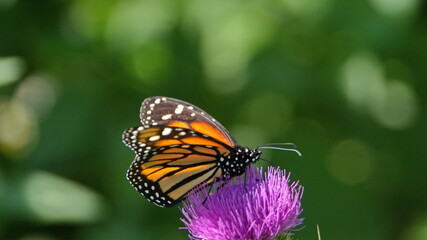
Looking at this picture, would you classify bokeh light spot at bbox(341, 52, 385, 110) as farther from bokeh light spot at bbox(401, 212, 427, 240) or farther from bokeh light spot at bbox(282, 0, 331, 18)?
bokeh light spot at bbox(401, 212, 427, 240)

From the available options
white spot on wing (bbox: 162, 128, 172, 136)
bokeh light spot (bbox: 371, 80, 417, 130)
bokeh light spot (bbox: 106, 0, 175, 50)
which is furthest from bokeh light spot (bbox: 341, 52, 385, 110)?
white spot on wing (bbox: 162, 128, 172, 136)

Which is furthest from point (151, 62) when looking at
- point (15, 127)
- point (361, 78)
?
point (361, 78)

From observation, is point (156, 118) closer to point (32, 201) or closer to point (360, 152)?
point (32, 201)

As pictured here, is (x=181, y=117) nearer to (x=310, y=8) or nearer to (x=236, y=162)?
(x=236, y=162)

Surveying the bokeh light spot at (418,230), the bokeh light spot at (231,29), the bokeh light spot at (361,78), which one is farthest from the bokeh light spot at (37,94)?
the bokeh light spot at (418,230)

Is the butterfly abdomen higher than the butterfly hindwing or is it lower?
lower

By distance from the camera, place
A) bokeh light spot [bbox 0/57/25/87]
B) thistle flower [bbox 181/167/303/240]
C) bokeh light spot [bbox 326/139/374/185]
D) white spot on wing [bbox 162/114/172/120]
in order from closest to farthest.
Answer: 1. thistle flower [bbox 181/167/303/240]
2. white spot on wing [bbox 162/114/172/120]
3. bokeh light spot [bbox 0/57/25/87]
4. bokeh light spot [bbox 326/139/374/185]

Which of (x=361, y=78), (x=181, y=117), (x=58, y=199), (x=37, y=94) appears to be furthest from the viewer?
(x=37, y=94)
